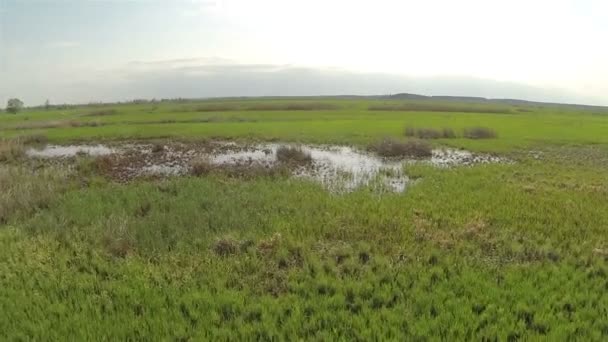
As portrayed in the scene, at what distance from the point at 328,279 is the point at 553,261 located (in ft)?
13.9

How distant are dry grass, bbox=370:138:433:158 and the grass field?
7.24 meters

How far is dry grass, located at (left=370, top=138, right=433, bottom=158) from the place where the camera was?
21.0 m

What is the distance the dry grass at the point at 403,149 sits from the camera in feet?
68.8

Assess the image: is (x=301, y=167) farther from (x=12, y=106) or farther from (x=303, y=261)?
(x=12, y=106)

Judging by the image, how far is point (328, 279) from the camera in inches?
253

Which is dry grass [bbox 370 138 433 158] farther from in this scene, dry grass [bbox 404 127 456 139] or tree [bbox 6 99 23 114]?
tree [bbox 6 99 23 114]

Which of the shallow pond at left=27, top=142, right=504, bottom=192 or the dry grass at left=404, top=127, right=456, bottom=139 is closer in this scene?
the shallow pond at left=27, top=142, right=504, bottom=192

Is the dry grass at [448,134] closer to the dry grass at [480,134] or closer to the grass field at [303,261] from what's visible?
the dry grass at [480,134]

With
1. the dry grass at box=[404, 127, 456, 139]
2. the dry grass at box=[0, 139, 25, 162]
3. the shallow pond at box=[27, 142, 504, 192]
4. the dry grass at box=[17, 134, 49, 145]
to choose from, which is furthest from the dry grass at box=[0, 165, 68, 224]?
the dry grass at box=[404, 127, 456, 139]

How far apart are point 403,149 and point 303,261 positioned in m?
15.4

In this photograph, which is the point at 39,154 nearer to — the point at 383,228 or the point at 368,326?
the point at 383,228

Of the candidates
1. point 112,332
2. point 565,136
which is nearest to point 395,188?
point 112,332

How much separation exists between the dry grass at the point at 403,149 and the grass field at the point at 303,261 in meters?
7.24

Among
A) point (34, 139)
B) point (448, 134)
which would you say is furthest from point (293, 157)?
point (34, 139)
